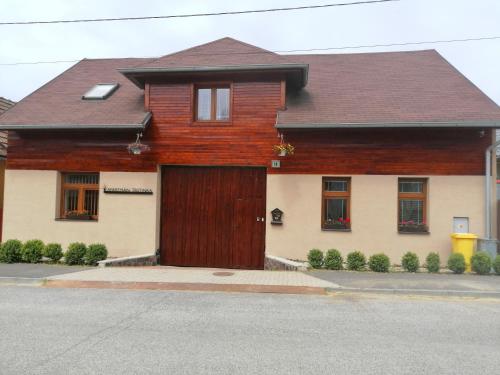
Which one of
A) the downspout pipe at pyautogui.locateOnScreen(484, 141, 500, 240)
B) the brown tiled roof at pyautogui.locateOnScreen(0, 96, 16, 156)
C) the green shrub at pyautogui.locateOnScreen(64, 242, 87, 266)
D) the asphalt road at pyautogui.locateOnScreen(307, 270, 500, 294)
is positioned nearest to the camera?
the asphalt road at pyautogui.locateOnScreen(307, 270, 500, 294)

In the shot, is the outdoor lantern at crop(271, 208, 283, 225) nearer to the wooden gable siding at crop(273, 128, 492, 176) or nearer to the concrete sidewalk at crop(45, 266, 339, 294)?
the wooden gable siding at crop(273, 128, 492, 176)

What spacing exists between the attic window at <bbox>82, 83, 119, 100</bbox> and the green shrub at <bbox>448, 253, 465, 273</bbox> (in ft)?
38.7

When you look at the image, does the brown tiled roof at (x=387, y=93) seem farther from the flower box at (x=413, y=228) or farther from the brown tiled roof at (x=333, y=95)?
the flower box at (x=413, y=228)

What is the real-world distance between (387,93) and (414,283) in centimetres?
643

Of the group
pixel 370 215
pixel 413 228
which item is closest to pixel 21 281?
pixel 370 215

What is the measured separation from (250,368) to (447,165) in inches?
362

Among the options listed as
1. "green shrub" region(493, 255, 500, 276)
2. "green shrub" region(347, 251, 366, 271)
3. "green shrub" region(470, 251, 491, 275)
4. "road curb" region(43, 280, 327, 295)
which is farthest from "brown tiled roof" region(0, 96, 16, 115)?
"green shrub" region(493, 255, 500, 276)

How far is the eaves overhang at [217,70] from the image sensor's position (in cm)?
1134

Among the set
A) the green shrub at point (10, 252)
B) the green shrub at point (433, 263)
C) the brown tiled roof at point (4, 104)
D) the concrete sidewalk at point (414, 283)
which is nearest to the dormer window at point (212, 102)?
the concrete sidewalk at point (414, 283)

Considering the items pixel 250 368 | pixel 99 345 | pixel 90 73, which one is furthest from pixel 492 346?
pixel 90 73

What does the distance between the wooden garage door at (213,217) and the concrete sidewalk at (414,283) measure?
252 centimetres

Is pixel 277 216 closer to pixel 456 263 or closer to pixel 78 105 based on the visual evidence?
pixel 456 263

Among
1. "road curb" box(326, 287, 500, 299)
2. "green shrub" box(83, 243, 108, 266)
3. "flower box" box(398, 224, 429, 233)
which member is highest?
"flower box" box(398, 224, 429, 233)

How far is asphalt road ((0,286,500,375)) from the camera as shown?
4.31 metres
